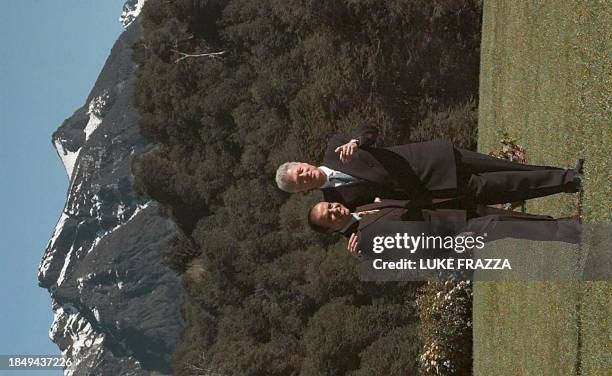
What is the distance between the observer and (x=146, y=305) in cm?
8906

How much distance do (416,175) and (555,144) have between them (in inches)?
88.5

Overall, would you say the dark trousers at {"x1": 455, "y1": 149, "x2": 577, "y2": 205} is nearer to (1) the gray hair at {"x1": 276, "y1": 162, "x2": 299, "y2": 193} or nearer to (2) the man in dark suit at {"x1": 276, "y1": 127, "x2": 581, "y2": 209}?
(2) the man in dark suit at {"x1": 276, "y1": 127, "x2": 581, "y2": 209}

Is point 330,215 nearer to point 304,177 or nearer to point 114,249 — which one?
point 304,177

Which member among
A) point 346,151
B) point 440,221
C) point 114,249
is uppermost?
point 114,249

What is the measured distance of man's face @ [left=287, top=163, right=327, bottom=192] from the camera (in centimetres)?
779

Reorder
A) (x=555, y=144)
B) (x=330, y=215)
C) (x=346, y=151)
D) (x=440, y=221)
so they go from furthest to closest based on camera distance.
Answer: (x=555, y=144) → (x=346, y=151) → (x=330, y=215) → (x=440, y=221)

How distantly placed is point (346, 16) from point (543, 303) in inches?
590

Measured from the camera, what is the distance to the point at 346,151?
791 cm

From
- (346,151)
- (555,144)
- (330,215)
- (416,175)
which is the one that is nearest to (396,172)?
(416,175)

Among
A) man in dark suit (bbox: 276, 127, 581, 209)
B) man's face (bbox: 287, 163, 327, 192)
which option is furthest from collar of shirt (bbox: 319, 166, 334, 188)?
man's face (bbox: 287, 163, 327, 192)

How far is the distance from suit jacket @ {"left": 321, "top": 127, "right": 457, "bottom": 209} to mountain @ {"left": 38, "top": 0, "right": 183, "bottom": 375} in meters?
71.1

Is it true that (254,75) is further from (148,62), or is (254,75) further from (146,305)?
(146,305)

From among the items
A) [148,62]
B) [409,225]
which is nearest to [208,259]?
[148,62]

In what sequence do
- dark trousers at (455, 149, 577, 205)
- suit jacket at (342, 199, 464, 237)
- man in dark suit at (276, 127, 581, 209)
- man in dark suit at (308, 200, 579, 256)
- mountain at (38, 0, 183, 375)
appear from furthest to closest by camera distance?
mountain at (38, 0, 183, 375), man in dark suit at (276, 127, 581, 209), dark trousers at (455, 149, 577, 205), suit jacket at (342, 199, 464, 237), man in dark suit at (308, 200, 579, 256)
